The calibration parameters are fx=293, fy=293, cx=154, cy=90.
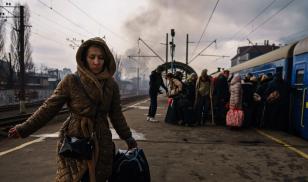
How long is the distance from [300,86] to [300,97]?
0.29 metres

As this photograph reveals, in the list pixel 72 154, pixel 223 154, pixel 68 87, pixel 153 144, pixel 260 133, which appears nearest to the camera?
pixel 72 154

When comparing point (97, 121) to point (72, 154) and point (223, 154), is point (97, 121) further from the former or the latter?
point (223, 154)

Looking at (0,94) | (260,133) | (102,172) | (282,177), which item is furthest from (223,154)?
(0,94)

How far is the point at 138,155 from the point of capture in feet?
8.48

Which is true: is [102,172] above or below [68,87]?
below

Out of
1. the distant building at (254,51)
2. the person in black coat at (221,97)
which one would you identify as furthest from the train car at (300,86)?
the distant building at (254,51)

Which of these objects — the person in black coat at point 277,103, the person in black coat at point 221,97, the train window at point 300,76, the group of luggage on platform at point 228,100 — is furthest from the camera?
the person in black coat at point 221,97

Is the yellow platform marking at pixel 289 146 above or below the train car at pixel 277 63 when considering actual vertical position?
below

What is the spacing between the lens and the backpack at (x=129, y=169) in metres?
2.45

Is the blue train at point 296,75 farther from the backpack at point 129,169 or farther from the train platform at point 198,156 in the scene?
the backpack at point 129,169

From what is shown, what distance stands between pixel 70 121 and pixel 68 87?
0.28 m

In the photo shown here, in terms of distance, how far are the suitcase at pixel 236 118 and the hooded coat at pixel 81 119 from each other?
6.66 m

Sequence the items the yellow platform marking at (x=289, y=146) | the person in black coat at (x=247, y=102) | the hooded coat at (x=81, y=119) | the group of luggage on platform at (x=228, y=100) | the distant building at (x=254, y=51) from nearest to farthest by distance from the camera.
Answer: the hooded coat at (x=81, y=119) → the yellow platform marking at (x=289, y=146) → the group of luggage on platform at (x=228, y=100) → the person in black coat at (x=247, y=102) → the distant building at (x=254, y=51)

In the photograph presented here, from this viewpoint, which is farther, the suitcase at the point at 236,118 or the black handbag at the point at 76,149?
the suitcase at the point at 236,118
